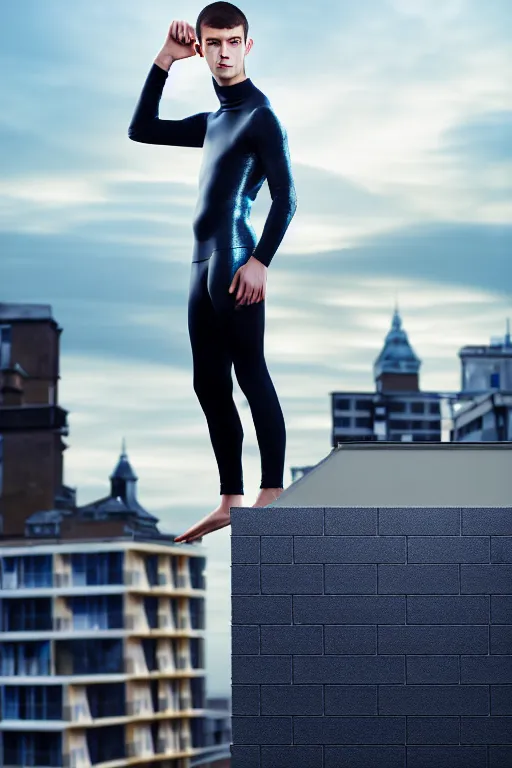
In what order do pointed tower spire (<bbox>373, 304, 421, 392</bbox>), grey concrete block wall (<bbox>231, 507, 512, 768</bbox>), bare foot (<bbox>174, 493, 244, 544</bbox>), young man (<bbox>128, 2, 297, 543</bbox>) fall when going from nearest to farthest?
grey concrete block wall (<bbox>231, 507, 512, 768</bbox>) < young man (<bbox>128, 2, 297, 543</bbox>) < bare foot (<bbox>174, 493, 244, 544</bbox>) < pointed tower spire (<bbox>373, 304, 421, 392</bbox>)

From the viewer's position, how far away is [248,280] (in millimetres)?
8203

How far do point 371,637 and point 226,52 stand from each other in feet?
11.6

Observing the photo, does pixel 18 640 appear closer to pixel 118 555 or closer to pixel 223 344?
pixel 118 555

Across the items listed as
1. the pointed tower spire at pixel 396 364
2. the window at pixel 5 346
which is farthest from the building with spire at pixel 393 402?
the window at pixel 5 346

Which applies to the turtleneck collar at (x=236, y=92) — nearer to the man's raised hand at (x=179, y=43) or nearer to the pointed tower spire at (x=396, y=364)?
the man's raised hand at (x=179, y=43)

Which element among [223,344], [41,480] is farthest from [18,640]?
[223,344]

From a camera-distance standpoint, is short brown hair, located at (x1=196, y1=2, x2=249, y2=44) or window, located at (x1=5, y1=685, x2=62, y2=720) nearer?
short brown hair, located at (x1=196, y1=2, x2=249, y2=44)

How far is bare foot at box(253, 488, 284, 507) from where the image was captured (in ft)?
26.7

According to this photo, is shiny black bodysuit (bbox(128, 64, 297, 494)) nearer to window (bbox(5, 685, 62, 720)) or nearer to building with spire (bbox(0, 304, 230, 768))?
building with spire (bbox(0, 304, 230, 768))

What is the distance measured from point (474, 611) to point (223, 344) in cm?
214


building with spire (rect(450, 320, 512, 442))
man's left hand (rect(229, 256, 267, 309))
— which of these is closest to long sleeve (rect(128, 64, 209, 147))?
man's left hand (rect(229, 256, 267, 309))

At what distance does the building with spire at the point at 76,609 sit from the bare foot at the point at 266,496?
48.2 metres

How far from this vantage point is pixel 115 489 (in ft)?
193

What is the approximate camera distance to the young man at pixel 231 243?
326 inches
